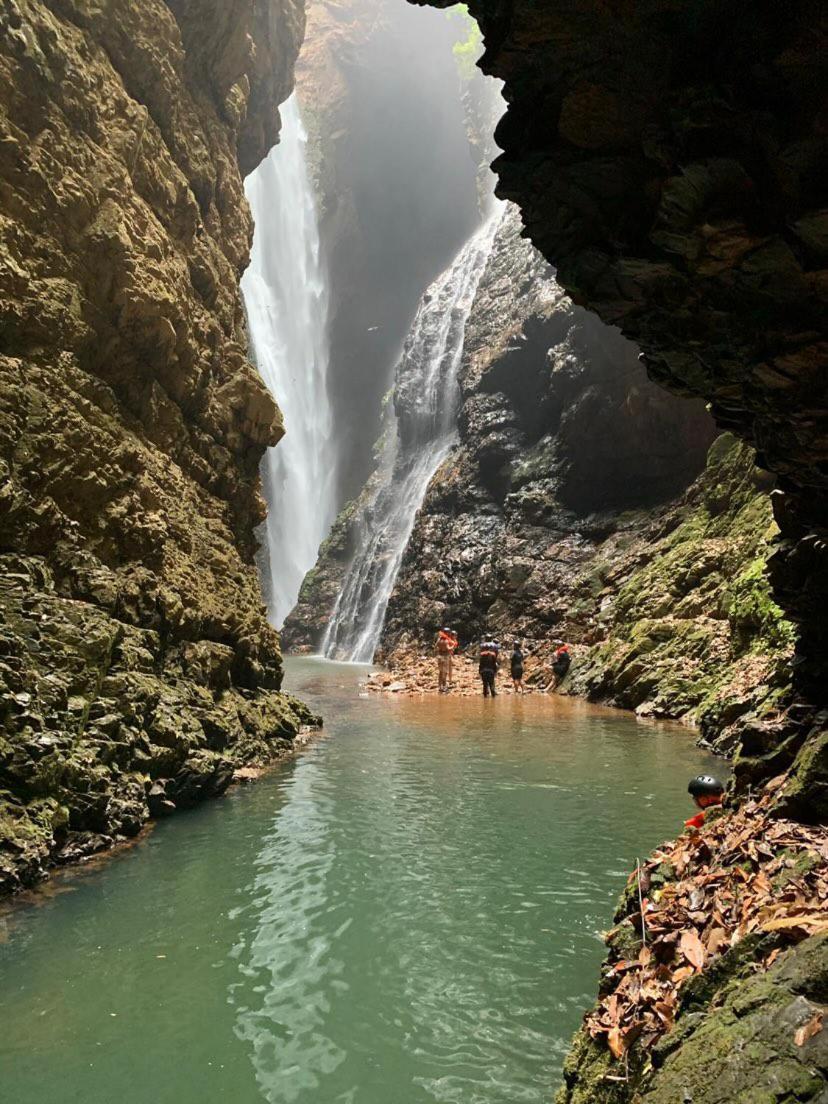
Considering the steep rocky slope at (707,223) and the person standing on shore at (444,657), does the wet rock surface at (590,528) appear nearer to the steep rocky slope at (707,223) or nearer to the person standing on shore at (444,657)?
the person standing on shore at (444,657)

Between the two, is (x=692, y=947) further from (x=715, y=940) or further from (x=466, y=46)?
(x=466, y=46)

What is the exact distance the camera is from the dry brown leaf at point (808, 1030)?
2178mm

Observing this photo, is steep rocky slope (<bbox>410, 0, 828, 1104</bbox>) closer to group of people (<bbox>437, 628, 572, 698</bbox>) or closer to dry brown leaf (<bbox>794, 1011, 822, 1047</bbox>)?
dry brown leaf (<bbox>794, 1011, 822, 1047</bbox>)

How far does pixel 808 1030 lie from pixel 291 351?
238 ft

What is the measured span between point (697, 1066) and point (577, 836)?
5936 mm

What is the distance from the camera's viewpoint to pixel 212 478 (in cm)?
1368

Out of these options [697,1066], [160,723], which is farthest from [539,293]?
[697,1066]

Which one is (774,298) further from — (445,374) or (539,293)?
(445,374)

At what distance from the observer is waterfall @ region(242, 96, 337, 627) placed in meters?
66.4

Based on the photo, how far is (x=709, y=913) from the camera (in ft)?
11.8

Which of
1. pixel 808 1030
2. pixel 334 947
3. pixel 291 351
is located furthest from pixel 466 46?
pixel 808 1030

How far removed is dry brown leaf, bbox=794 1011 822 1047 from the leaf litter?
0.58 metres

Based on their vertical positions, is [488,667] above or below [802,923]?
above

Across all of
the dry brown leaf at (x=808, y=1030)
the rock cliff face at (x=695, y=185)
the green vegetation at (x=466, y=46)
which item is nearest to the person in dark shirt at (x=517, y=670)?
the rock cliff face at (x=695, y=185)
